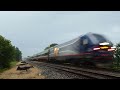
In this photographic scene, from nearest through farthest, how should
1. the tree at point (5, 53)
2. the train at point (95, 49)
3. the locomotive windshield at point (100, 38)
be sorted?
the train at point (95, 49)
the locomotive windshield at point (100, 38)
the tree at point (5, 53)

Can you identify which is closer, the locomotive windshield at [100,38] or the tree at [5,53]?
the locomotive windshield at [100,38]

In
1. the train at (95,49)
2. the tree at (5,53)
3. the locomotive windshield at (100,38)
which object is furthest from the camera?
the tree at (5,53)

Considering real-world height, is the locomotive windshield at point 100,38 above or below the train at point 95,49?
above

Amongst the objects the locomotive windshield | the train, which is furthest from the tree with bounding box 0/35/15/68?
the locomotive windshield

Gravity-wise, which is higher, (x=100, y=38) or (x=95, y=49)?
(x=100, y=38)

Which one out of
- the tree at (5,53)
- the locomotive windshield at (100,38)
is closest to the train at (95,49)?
the locomotive windshield at (100,38)

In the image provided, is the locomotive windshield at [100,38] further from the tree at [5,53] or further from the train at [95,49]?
the tree at [5,53]

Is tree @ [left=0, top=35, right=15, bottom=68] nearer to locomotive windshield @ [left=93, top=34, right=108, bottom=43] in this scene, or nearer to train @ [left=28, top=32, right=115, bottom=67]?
train @ [left=28, top=32, right=115, bottom=67]

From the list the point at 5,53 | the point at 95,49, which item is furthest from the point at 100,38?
the point at 5,53

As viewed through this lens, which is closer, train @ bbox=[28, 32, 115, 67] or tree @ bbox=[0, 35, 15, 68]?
train @ bbox=[28, 32, 115, 67]

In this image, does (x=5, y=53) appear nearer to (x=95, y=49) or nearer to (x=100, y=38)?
(x=100, y=38)
